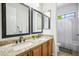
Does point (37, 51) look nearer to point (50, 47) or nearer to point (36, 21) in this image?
point (50, 47)

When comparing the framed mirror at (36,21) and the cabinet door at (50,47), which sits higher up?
the framed mirror at (36,21)

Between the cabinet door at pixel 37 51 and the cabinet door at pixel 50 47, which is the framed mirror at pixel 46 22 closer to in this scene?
the cabinet door at pixel 50 47

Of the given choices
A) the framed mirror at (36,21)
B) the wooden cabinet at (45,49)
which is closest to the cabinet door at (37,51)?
the wooden cabinet at (45,49)

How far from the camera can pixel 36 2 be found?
65.9 inches

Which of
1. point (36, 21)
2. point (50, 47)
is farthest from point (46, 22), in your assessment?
point (50, 47)

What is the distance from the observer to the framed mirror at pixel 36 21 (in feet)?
5.77

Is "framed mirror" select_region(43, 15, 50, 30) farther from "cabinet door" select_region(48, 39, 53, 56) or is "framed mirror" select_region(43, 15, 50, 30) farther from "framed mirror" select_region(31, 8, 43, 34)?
"cabinet door" select_region(48, 39, 53, 56)

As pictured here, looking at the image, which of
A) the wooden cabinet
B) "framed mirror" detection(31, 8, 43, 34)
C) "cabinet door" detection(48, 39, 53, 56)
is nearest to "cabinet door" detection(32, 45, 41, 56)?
the wooden cabinet

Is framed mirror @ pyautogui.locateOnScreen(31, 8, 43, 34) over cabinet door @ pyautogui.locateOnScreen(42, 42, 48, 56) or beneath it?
over

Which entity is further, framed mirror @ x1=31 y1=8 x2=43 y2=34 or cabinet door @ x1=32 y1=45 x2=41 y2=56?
framed mirror @ x1=31 y1=8 x2=43 y2=34

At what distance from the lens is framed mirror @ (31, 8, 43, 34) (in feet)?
5.77

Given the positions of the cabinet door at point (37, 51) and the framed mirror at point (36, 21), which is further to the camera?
the framed mirror at point (36, 21)

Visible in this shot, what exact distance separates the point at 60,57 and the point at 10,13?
1061 millimetres

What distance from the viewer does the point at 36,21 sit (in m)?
1.84
